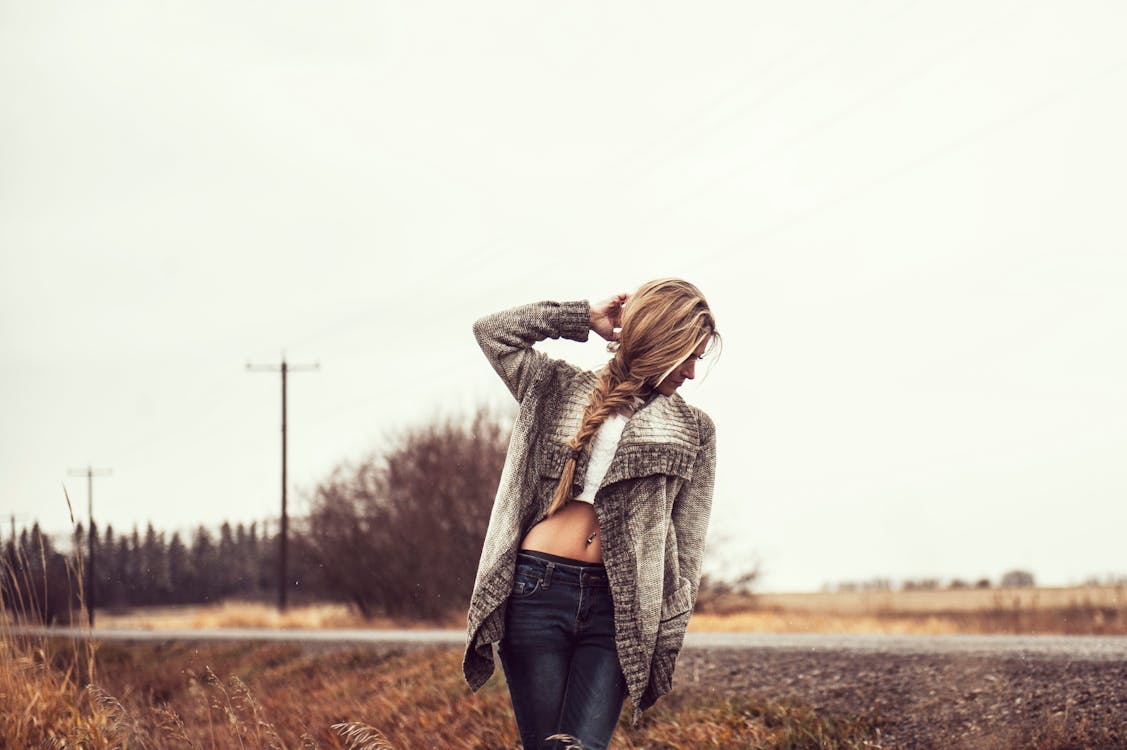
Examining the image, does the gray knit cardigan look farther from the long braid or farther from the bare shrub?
the bare shrub

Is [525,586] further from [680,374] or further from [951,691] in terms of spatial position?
[951,691]

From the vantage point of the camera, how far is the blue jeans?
350cm

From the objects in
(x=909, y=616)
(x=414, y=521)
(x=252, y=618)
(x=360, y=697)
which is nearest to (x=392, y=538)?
(x=414, y=521)

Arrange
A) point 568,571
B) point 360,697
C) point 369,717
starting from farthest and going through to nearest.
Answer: point 360,697
point 369,717
point 568,571

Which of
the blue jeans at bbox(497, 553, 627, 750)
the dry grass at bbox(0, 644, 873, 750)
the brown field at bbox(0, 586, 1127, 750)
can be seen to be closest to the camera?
the blue jeans at bbox(497, 553, 627, 750)

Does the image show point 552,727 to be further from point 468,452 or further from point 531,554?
point 468,452

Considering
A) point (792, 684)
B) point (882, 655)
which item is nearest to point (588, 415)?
point (792, 684)

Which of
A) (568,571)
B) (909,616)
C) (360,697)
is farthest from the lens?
(909,616)

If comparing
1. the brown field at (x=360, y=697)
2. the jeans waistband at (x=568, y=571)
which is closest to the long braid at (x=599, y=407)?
the jeans waistband at (x=568, y=571)

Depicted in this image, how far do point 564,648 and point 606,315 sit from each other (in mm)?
951

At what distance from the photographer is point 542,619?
3498mm

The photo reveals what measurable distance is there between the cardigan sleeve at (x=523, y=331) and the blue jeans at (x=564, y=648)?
56 cm

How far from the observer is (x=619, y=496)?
3531 mm

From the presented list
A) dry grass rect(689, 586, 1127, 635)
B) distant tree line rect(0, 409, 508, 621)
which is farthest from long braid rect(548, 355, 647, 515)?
distant tree line rect(0, 409, 508, 621)
